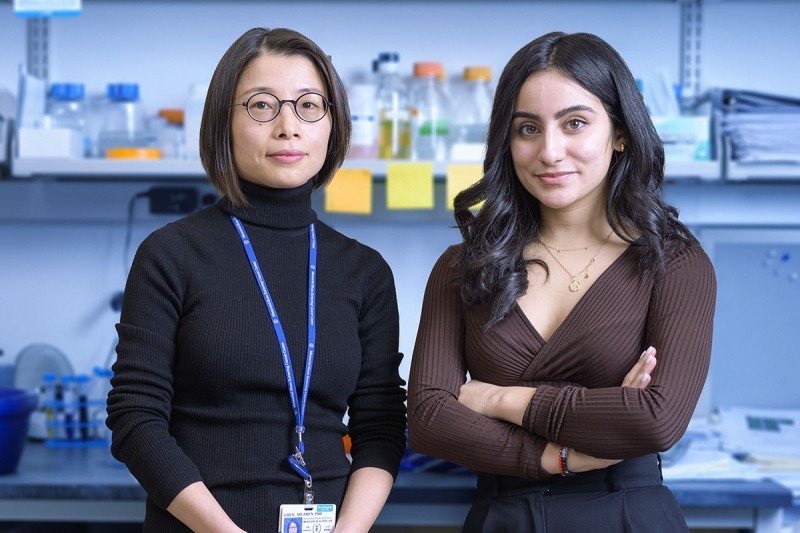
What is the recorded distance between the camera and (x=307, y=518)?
130cm

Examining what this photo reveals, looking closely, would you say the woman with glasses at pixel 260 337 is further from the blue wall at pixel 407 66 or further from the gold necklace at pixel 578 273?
the blue wall at pixel 407 66

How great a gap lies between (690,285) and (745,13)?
1.41m

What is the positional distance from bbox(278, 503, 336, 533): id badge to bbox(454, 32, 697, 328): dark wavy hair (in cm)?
37

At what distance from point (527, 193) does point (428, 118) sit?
0.89 meters

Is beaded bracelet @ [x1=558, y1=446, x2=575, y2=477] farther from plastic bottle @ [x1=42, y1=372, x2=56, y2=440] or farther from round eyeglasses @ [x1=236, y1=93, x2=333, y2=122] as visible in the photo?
plastic bottle @ [x1=42, y1=372, x2=56, y2=440]

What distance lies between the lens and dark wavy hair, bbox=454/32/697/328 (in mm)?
1381

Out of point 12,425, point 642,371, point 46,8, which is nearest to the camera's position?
point 642,371

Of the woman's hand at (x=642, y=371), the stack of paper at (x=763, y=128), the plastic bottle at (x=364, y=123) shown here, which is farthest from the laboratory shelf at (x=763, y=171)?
the woman's hand at (x=642, y=371)

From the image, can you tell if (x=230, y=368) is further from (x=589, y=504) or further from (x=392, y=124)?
(x=392, y=124)

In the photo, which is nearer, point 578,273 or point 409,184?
point 578,273

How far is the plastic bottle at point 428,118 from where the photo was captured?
7.50 ft

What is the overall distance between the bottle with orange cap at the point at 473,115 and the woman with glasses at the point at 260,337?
2.58 ft

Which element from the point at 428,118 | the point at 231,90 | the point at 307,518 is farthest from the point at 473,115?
the point at 307,518

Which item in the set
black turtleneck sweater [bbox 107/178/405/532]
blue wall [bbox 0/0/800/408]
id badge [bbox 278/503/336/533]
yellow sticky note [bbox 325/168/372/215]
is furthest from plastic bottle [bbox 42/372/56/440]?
id badge [bbox 278/503/336/533]
